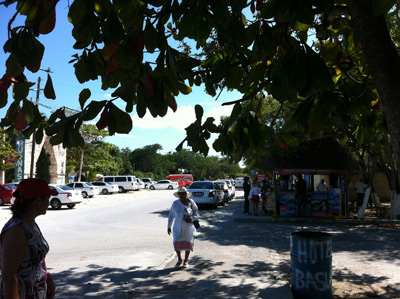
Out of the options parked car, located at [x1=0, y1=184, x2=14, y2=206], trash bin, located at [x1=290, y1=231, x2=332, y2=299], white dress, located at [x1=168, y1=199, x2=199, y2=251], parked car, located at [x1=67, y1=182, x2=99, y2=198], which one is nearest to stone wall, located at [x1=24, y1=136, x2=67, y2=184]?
parked car, located at [x1=67, y1=182, x2=99, y2=198]

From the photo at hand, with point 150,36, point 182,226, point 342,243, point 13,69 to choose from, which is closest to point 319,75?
point 150,36

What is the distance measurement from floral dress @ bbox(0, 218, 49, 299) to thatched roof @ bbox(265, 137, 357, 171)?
13495mm

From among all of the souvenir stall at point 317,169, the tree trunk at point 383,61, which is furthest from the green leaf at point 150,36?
the souvenir stall at point 317,169

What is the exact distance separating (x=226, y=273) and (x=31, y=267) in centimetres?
467

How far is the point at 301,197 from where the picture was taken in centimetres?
1564

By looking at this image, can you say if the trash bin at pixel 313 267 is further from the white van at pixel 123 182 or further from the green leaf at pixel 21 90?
the white van at pixel 123 182

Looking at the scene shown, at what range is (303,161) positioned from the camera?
15.6m

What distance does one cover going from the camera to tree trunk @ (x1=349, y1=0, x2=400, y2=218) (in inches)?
108

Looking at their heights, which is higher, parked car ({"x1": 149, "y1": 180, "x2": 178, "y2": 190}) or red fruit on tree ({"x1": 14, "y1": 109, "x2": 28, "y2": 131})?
red fruit on tree ({"x1": 14, "y1": 109, "x2": 28, "y2": 131})

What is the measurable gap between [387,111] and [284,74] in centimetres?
111

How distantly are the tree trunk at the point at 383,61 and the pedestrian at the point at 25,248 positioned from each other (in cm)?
268

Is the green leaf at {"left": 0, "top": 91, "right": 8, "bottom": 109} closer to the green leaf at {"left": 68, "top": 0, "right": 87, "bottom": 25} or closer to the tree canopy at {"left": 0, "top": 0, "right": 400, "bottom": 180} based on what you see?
the tree canopy at {"left": 0, "top": 0, "right": 400, "bottom": 180}

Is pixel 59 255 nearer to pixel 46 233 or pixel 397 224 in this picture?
pixel 46 233

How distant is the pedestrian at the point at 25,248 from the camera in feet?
7.77
